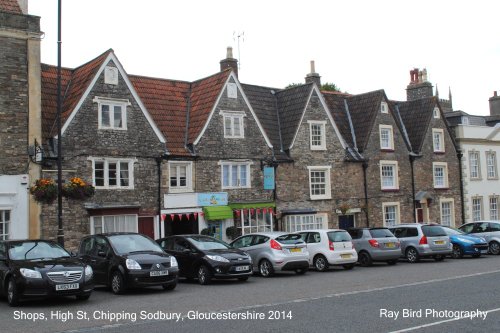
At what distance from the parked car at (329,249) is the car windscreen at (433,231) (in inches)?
187

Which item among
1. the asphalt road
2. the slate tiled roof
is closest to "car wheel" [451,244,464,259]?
the asphalt road

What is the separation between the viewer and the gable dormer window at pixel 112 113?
25500 mm

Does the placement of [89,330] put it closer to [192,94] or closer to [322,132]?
[192,94]

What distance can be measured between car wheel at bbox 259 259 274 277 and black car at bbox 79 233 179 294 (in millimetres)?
4506

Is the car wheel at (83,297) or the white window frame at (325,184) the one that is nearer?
the car wheel at (83,297)

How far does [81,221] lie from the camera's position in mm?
24266

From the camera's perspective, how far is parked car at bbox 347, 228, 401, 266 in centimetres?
2469

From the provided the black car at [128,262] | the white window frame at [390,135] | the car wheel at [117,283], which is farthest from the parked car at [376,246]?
the white window frame at [390,135]

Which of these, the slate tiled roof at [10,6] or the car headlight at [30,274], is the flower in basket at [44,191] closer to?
the car headlight at [30,274]

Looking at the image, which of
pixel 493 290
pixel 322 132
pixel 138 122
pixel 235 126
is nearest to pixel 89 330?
pixel 493 290

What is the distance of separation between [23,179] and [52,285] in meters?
10.2

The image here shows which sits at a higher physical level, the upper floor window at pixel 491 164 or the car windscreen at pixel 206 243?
the upper floor window at pixel 491 164

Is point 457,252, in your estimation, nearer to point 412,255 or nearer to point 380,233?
point 412,255

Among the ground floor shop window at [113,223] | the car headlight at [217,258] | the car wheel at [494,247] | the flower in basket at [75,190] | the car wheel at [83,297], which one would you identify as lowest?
the car wheel at [494,247]
